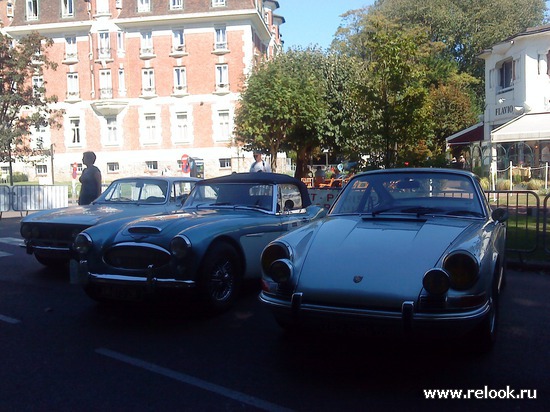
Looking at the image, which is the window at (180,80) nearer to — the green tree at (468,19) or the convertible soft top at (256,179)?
the green tree at (468,19)

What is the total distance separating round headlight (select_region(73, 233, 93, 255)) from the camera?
245 inches

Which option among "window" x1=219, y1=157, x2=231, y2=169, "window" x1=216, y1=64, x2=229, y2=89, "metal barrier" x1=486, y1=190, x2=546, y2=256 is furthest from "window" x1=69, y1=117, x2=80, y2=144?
"metal barrier" x1=486, y1=190, x2=546, y2=256

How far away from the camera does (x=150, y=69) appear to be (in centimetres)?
4572

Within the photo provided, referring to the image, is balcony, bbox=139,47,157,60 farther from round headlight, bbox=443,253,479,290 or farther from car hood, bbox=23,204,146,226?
round headlight, bbox=443,253,479,290

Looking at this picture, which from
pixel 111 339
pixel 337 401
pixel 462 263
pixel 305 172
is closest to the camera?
pixel 337 401

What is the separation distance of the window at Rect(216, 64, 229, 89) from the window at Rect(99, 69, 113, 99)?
8.98 m

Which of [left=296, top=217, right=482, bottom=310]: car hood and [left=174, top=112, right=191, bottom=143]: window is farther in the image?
[left=174, top=112, right=191, bottom=143]: window

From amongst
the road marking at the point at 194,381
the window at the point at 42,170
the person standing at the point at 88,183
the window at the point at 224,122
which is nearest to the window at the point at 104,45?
the window at the point at 224,122

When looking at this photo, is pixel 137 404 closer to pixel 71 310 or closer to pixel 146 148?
pixel 71 310

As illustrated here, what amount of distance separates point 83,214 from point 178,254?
3.27m

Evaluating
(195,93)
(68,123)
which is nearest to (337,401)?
(195,93)

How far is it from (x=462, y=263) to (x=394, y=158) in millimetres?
8184

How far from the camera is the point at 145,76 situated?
4594 cm

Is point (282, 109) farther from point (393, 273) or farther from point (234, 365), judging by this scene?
point (393, 273)
